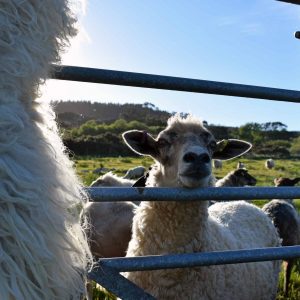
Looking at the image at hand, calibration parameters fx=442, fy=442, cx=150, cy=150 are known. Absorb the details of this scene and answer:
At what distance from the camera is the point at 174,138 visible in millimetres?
3857

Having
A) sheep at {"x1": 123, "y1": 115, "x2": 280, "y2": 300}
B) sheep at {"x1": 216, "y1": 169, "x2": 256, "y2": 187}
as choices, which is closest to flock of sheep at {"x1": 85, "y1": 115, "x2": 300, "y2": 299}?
sheep at {"x1": 123, "y1": 115, "x2": 280, "y2": 300}

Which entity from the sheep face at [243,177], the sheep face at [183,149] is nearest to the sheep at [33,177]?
the sheep face at [183,149]

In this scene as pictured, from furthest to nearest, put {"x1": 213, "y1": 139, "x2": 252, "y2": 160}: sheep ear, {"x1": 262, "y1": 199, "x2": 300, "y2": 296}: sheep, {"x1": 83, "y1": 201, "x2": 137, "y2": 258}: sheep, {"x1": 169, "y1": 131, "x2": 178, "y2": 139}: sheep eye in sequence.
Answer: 1. {"x1": 262, "y1": 199, "x2": 300, "y2": 296}: sheep
2. {"x1": 83, "y1": 201, "x2": 137, "y2": 258}: sheep
3. {"x1": 213, "y1": 139, "x2": 252, "y2": 160}: sheep ear
4. {"x1": 169, "y1": 131, "x2": 178, "y2": 139}: sheep eye

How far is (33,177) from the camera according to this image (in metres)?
1.09

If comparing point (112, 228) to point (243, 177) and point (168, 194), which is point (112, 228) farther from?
point (243, 177)

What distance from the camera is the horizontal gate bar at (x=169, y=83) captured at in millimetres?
1480

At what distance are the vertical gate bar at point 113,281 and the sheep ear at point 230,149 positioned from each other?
2.69m

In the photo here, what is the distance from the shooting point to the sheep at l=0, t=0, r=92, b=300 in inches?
40.8

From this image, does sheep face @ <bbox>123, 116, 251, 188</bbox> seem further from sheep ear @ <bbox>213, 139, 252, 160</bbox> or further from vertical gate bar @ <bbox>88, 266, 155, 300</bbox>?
vertical gate bar @ <bbox>88, 266, 155, 300</bbox>

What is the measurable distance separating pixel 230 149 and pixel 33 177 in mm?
3217

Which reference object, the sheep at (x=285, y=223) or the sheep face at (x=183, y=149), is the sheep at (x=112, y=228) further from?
the sheep at (x=285, y=223)

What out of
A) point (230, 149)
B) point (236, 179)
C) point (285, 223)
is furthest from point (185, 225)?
point (236, 179)

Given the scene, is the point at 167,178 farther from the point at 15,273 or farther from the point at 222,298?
the point at 15,273

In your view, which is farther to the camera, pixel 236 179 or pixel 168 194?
pixel 236 179
